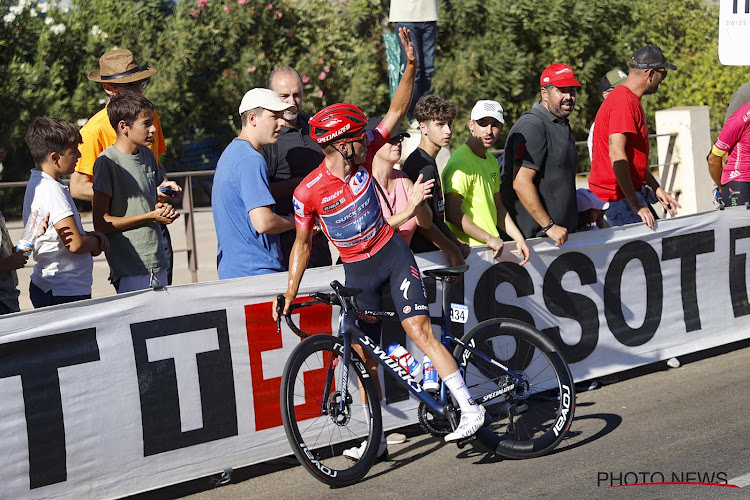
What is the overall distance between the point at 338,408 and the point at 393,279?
78 cm

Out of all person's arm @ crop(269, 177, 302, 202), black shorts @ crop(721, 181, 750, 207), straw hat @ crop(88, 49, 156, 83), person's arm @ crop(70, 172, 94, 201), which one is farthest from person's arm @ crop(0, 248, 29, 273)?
black shorts @ crop(721, 181, 750, 207)

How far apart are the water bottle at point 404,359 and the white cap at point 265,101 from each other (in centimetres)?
157

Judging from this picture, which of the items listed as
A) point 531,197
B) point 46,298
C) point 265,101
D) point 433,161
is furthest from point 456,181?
point 46,298

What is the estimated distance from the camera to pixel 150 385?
211 inches

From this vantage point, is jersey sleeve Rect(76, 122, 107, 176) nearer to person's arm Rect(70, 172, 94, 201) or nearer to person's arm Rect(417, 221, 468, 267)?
person's arm Rect(70, 172, 94, 201)

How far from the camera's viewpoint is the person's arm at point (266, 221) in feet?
18.9

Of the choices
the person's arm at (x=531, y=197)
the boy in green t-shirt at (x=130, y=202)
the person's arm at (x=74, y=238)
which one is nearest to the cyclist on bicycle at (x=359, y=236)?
the boy in green t-shirt at (x=130, y=202)

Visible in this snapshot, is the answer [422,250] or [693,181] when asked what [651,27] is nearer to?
[693,181]

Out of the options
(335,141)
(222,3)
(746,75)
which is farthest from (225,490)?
(746,75)

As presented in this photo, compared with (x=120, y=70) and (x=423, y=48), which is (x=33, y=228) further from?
(x=423, y=48)

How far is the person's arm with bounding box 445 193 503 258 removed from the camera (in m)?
6.71

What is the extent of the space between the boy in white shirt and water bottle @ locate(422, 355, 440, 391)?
6.58 feet

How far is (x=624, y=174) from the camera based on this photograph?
7676mm

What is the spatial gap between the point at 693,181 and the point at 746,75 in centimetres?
635
